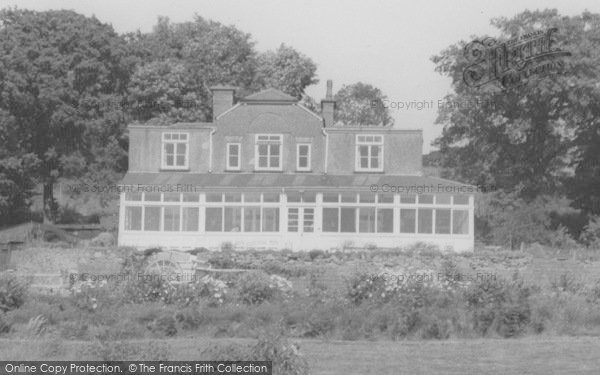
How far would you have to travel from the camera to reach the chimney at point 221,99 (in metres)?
50.4

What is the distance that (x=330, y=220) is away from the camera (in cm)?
4434

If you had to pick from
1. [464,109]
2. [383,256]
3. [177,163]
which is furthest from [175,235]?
[464,109]

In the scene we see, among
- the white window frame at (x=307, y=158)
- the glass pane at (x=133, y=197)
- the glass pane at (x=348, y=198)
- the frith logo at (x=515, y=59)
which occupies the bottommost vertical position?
the glass pane at (x=133, y=197)

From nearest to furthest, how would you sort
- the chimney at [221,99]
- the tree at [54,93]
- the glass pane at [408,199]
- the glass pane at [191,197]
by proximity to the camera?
1. the glass pane at [408,199]
2. the glass pane at [191,197]
3. the chimney at [221,99]
4. the tree at [54,93]

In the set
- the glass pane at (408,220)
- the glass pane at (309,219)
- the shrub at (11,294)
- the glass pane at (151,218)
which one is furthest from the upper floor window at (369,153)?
the shrub at (11,294)

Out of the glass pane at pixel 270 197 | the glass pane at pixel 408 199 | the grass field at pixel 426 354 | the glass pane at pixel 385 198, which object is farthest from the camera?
the glass pane at pixel 270 197

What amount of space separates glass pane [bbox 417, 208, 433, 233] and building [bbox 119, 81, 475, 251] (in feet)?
0.13

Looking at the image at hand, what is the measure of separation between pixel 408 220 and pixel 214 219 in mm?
8056

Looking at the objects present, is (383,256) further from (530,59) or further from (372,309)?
(372,309)

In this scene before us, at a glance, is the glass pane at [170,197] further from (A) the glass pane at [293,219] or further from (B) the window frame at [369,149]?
(B) the window frame at [369,149]

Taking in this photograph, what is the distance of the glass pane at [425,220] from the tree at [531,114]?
23.0ft

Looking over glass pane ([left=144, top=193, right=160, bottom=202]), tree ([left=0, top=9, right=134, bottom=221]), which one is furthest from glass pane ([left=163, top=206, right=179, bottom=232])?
tree ([left=0, top=9, right=134, bottom=221])

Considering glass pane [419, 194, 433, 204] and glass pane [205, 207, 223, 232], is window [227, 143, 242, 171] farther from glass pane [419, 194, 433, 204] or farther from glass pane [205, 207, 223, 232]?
glass pane [419, 194, 433, 204]

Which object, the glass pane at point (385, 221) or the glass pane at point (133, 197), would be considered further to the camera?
the glass pane at point (133, 197)
